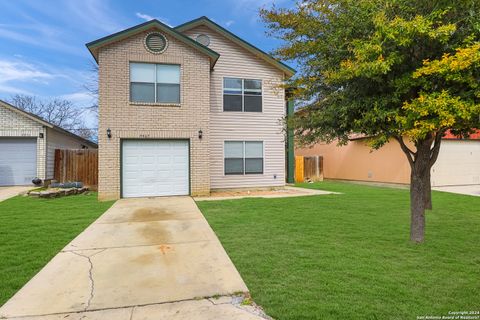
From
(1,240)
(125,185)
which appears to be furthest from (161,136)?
(1,240)

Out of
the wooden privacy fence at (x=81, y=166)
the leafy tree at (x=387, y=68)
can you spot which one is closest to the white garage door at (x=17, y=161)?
the wooden privacy fence at (x=81, y=166)

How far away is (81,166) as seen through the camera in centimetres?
1443

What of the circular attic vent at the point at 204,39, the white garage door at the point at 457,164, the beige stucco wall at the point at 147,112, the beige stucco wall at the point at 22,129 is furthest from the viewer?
→ the white garage door at the point at 457,164

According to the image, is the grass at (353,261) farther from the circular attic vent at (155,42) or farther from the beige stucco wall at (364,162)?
the beige stucco wall at (364,162)

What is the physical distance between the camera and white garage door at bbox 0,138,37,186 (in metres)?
14.5

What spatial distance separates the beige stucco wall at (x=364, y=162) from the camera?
53.6 feet

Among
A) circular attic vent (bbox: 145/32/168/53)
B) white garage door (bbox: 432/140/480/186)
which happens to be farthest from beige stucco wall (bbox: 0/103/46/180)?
white garage door (bbox: 432/140/480/186)

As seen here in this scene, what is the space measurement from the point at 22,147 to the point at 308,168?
1623cm

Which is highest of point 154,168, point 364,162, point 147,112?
point 147,112

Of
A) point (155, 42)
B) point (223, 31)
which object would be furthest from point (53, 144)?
point (223, 31)

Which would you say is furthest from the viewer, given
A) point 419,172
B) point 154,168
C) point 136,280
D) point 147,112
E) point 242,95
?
point 242,95

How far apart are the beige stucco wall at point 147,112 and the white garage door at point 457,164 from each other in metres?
12.2

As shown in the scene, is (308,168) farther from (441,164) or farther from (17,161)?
(17,161)

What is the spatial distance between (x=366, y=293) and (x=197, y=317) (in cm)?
180
